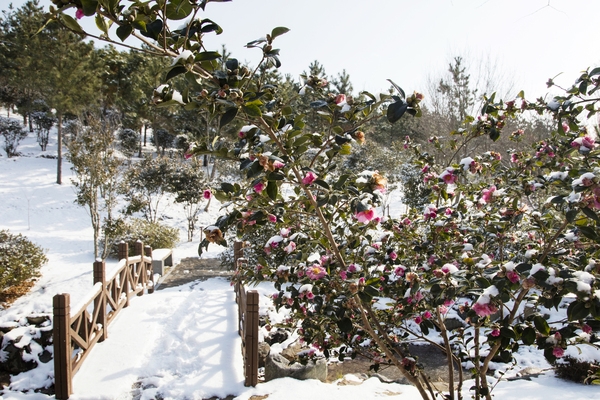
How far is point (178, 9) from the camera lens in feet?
3.51

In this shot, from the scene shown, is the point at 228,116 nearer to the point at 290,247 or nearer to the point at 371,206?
the point at 371,206

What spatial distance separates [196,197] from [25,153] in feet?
41.4

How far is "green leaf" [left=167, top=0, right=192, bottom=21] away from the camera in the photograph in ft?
3.53

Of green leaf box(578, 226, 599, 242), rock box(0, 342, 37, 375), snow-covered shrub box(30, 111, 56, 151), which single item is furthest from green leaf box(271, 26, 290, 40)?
snow-covered shrub box(30, 111, 56, 151)

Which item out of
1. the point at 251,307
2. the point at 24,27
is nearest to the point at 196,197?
the point at 251,307

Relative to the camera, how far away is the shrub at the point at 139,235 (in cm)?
925

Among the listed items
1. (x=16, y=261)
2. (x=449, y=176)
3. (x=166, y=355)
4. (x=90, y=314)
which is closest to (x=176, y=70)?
(x=449, y=176)

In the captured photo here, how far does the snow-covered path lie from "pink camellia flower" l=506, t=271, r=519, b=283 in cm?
276

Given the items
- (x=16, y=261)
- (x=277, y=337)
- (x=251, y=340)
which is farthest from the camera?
(x=16, y=261)

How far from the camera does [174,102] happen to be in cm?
110

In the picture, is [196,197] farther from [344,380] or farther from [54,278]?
[344,380]

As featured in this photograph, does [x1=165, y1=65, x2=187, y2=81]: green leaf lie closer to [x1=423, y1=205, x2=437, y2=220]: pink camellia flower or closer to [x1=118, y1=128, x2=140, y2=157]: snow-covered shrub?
[x1=423, y1=205, x2=437, y2=220]: pink camellia flower

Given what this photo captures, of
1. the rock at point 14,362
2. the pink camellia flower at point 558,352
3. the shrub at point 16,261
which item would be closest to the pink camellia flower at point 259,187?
A: the pink camellia flower at point 558,352

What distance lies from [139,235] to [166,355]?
253 inches
